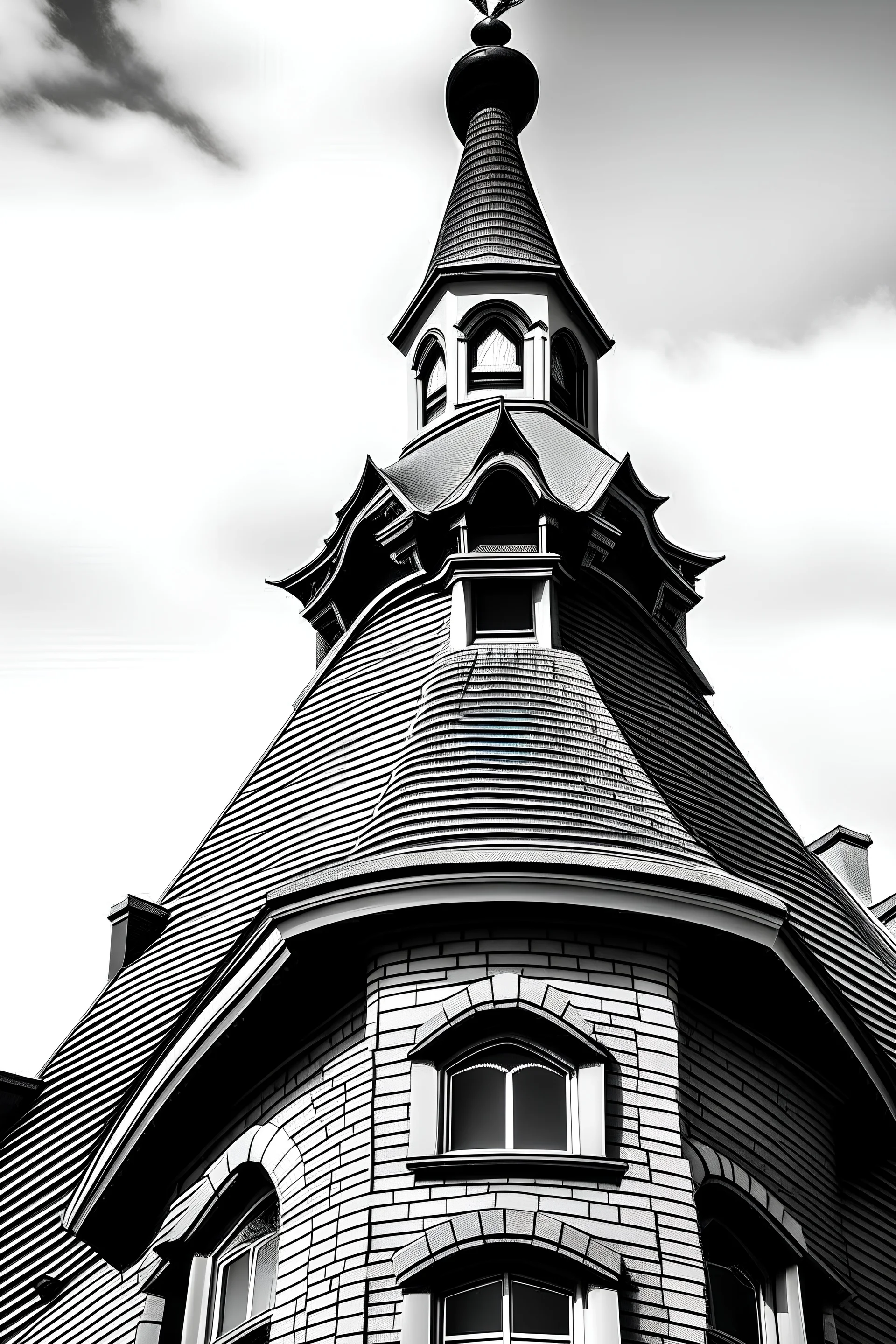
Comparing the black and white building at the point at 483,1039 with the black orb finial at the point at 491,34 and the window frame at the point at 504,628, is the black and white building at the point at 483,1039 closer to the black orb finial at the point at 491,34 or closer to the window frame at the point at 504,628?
the window frame at the point at 504,628

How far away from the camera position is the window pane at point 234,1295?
53.2 ft

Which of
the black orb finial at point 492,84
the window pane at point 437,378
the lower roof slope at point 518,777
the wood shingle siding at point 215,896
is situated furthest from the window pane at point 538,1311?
the black orb finial at point 492,84

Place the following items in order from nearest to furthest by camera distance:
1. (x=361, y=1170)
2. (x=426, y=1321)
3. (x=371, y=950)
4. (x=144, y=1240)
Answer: (x=426, y=1321)
(x=361, y=1170)
(x=371, y=950)
(x=144, y=1240)

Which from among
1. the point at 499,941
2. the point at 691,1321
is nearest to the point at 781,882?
the point at 499,941

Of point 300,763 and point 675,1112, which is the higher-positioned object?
point 300,763

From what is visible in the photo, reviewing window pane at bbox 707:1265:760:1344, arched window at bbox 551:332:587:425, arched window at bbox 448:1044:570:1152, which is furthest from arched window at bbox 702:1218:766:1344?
arched window at bbox 551:332:587:425

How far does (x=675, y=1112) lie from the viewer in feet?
51.3

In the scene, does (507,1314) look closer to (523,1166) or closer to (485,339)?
(523,1166)

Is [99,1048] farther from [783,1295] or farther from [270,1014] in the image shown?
[783,1295]

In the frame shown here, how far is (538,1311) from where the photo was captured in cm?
1453

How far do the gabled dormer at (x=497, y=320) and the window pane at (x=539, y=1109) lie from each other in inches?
525

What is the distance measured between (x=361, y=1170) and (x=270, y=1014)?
77.0 inches

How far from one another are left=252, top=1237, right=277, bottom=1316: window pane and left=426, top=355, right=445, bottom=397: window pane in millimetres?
15407

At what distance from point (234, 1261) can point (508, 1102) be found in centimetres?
288
